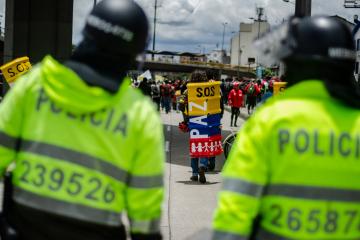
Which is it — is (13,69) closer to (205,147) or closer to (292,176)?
(205,147)

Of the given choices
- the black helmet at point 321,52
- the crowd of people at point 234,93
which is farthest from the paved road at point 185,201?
the crowd of people at point 234,93

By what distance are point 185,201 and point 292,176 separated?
20.4 ft

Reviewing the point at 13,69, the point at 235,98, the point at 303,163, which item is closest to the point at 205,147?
the point at 13,69

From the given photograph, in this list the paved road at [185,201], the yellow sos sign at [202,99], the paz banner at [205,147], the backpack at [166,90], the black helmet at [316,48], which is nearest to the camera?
the black helmet at [316,48]

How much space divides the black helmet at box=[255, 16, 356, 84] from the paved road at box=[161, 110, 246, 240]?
2.81 feet

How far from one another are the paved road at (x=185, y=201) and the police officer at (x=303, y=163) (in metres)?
0.50

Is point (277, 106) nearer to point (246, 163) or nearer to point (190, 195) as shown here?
point (246, 163)

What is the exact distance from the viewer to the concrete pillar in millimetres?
20564

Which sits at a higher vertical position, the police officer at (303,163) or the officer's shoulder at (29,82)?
the officer's shoulder at (29,82)

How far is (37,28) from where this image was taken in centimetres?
2077

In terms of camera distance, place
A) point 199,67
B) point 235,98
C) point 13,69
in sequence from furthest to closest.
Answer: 1. point 199,67
2. point 235,98
3. point 13,69

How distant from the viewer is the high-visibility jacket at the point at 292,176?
2512 mm

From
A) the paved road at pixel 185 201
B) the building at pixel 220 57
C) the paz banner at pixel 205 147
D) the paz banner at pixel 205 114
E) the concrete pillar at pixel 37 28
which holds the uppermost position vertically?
the building at pixel 220 57

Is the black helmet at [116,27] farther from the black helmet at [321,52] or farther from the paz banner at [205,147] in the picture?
the paz banner at [205,147]
